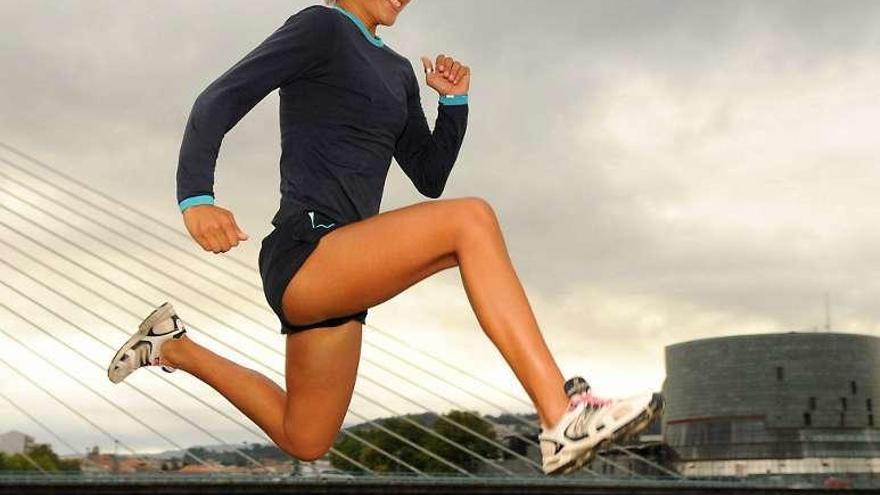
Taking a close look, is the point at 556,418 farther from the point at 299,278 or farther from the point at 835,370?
the point at 835,370

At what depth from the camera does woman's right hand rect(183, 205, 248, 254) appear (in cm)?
330

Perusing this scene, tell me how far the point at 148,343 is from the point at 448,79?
1478 mm

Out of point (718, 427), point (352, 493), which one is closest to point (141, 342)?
point (352, 493)

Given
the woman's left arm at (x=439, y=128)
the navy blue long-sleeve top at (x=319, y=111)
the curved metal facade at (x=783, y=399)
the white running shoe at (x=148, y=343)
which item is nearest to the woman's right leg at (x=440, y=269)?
the navy blue long-sleeve top at (x=319, y=111)

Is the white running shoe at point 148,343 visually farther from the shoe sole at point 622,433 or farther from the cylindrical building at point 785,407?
the cylindrical building at point 785,407

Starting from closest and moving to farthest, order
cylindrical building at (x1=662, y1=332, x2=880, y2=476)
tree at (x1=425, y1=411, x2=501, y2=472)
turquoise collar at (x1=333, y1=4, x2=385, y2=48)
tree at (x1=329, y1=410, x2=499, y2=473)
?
1. turquoise collar at (x1=333, y1=4, x2=385, y2=48)
2. tree at (x1=425, y1=411, x2=501, y2=472)
3. tree at (x1=329, y1=410, x2=499, y2=473)
4. cylindrical building at (x1=662, y1=332, x2=880, y2=476)

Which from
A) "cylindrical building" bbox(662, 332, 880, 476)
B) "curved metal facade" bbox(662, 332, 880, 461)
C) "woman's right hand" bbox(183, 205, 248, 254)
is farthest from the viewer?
"curved metal facade" bbox(662, 332, 880, 461)

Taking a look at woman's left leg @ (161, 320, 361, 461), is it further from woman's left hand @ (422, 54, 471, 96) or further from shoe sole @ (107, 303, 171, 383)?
woman's left hand @ (422, 54, 471, 96)

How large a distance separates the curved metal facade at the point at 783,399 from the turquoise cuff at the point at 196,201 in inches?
4188

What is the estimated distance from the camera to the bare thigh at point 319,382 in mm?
3906

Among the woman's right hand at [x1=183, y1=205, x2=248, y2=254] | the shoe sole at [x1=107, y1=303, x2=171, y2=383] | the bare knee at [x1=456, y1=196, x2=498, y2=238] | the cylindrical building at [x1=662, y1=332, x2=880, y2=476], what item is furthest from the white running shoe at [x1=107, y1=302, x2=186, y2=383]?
the cylindrical building at [x1=662, y1=332, x2=880, y2=476]

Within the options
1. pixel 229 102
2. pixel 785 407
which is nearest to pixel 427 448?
pixel 785 407

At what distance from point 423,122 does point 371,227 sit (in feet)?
3.12

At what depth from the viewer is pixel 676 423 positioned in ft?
363
